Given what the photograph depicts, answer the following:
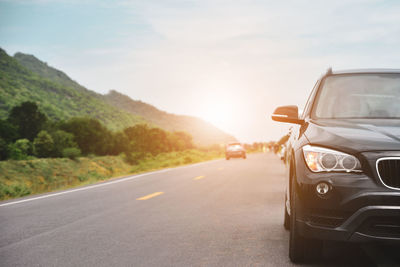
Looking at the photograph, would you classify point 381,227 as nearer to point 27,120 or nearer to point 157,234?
point 157,234

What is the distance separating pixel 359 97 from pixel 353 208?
186 cm

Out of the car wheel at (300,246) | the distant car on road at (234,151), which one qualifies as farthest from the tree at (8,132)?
the car wheel at (300,246)

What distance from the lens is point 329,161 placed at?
374 cm

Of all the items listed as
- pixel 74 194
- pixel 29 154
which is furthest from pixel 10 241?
pixel 29 154

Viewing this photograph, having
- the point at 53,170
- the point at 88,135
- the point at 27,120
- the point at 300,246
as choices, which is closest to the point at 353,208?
the point at 300,246

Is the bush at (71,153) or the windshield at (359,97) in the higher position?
the windshield at (359,97)

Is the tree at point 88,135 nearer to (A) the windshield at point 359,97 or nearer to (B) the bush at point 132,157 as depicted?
(B) the bush at point 132,157

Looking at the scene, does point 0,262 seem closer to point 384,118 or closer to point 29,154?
point 384,118

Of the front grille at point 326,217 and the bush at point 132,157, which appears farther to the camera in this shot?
the bush at point 132,157

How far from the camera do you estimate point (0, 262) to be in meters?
4.71

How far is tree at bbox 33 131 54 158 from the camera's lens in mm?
60700

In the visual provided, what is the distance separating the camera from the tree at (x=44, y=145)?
60.7 m

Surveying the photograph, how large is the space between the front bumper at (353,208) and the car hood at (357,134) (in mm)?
179

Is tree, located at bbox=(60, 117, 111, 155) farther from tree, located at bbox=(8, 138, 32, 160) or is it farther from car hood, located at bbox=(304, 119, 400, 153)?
car hood, located at bbox=(304, 119, 400, 153)
